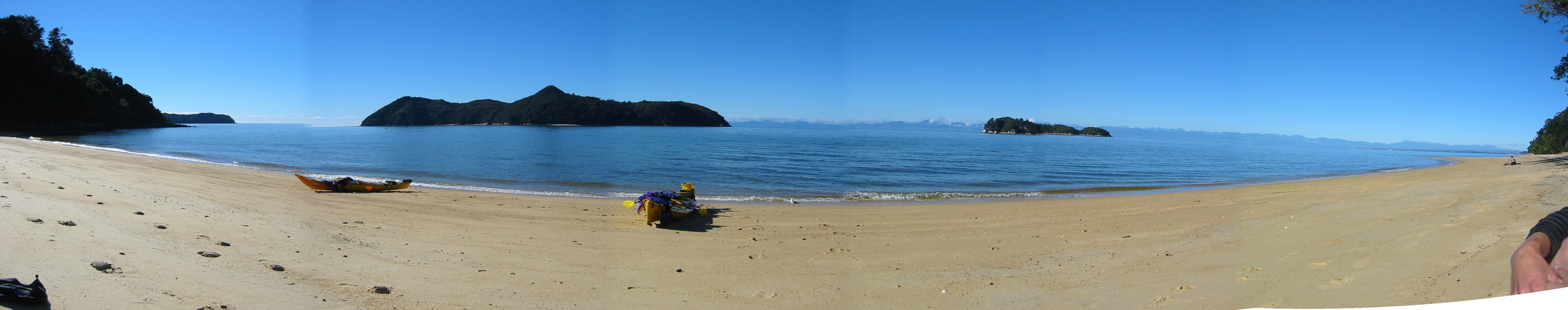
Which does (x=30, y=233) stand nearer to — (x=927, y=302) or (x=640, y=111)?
(x=927, y=302)

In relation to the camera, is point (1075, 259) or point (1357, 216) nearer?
point (1075, 259)

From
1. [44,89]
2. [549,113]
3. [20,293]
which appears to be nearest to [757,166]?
[20,293]

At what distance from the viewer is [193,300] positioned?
4309 millimetres

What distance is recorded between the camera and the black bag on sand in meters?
3.26

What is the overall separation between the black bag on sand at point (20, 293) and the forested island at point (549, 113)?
520ft

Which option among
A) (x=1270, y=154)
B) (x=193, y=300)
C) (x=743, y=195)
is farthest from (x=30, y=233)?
(x=1270, y=154)

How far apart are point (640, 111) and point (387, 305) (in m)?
166

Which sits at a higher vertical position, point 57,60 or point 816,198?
point 57,60

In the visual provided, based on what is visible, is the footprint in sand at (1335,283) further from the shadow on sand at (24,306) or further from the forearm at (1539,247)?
the shadow on sand at (24,306)

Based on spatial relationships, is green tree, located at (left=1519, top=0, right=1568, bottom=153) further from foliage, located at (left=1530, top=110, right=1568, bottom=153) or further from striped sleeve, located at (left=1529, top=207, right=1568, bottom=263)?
striped sleeve, located at (left=1529, top=207, right=1568, bottom=263)

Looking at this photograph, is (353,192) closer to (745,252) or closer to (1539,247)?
(745,252)

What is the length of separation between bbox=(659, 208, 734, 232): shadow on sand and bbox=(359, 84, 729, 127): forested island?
152 metres

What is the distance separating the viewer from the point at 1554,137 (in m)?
37.7

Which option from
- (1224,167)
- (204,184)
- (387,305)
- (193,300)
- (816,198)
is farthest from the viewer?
(1224,167)
